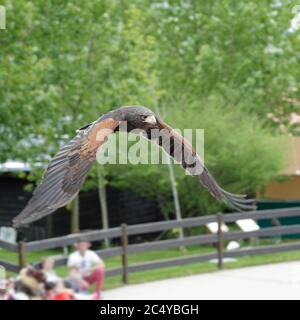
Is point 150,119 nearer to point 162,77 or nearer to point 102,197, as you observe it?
point 102,197

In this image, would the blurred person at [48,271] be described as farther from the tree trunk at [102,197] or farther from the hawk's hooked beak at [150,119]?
the tree trunk at [102,197]

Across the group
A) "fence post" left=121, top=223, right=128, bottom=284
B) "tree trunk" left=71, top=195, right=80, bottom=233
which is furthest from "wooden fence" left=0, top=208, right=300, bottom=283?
"tree trunk" left=71, top=195, right=80, bottom=233

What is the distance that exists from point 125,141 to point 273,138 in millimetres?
4210

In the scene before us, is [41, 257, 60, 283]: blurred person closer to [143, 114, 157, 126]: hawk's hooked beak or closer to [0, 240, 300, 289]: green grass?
[0, 240, 300, 289]: green grass

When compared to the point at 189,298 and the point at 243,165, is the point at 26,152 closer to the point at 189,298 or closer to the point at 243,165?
the point at 243,165

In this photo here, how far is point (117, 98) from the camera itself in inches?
728

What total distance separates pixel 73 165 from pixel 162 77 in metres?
17.4

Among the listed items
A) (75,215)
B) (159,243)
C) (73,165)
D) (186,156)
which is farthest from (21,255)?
(73,165)

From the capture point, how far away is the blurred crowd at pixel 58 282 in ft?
31.7

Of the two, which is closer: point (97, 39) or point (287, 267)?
point (287, 267)

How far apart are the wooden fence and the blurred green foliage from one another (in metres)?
3.15

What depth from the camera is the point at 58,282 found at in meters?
10.1

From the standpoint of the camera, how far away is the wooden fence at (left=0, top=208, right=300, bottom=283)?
43.3ft
